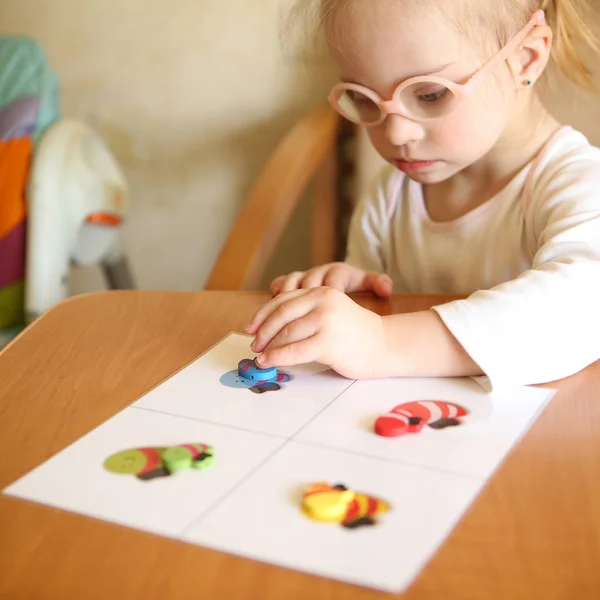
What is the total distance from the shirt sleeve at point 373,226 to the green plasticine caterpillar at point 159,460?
559 mm

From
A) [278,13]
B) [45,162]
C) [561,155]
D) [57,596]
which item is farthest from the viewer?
[278,13]

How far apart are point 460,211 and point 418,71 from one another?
0.25 m

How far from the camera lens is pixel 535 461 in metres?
0.47

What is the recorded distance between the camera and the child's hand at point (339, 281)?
759mm

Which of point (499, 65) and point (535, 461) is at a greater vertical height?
point (499, 65)

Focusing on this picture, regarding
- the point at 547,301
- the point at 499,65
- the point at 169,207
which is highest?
the point at 499,65

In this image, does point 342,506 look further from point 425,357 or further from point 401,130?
point 401,130

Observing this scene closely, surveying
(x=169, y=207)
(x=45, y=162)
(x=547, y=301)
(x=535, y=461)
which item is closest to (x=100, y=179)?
(x=45, y=162)

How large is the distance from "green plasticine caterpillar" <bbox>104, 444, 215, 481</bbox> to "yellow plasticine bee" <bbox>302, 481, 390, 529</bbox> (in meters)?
0.07

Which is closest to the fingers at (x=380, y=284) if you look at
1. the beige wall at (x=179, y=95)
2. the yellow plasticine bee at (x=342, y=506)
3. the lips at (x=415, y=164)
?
the lips at (x=415, y=164)

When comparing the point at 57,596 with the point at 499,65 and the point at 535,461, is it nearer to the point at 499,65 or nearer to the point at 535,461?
the point at 535,461

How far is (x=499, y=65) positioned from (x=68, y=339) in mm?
458

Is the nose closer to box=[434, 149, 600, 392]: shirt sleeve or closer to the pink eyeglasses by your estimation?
the pink eyeglasses

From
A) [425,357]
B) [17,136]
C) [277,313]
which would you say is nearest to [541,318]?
[425,357]
